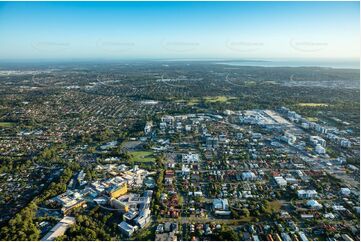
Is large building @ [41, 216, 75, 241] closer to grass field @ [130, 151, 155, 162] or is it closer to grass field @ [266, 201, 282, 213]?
grass field @ [130, 151, 155, 162]

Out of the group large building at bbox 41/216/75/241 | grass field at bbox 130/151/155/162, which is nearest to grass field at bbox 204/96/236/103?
grass field at bbox 130/151/155/162

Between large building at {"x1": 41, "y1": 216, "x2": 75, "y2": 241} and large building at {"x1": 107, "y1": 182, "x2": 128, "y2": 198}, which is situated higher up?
large building at {"x1": 107, "y1": 182, "x2": 128, "y2": 198}

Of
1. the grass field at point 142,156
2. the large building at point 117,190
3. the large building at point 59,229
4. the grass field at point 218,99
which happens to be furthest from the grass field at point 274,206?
the grass field at point 218,99

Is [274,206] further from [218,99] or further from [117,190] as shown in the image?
[218,99]

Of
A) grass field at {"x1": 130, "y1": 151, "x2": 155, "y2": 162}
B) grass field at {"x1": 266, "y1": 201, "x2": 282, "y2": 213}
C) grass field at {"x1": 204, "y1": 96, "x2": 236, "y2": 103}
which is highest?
grass field at {"x1": 204, "y1": 96, "x2": 236, "y2": 103}

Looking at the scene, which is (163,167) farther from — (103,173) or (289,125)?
(289,125)

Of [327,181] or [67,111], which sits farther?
[67,111]

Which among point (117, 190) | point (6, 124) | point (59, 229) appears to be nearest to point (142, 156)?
point (117, 190)

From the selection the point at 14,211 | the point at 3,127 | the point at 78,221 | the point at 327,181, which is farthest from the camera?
the point at 3,127

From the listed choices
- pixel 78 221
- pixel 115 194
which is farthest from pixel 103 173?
pixel 78 221
